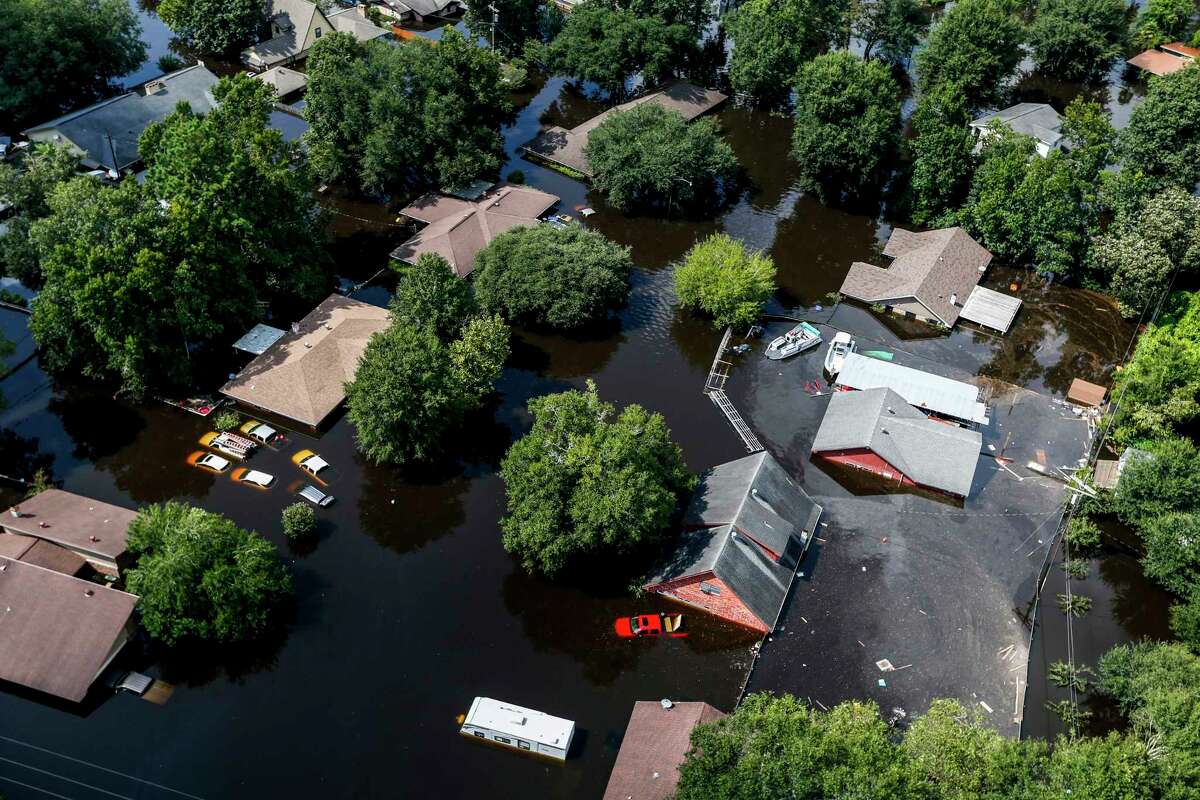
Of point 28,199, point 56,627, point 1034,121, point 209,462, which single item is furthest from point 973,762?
point 1034,121

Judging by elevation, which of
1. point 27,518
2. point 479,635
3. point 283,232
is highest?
point 283,232

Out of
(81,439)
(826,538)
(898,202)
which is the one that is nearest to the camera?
(826,538)

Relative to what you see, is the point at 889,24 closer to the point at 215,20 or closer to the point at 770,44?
the point at 770,44

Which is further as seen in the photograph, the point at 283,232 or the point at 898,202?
the point at 898,202

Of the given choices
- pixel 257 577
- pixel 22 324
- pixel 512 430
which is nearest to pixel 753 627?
pixel 512 430

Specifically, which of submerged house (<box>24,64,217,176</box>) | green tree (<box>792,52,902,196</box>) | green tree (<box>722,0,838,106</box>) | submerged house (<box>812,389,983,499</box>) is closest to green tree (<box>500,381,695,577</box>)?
submerged house (<box>812,389,983,499</box>)

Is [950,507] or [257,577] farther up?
[257,577]

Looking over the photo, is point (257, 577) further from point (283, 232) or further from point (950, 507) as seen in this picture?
point (950, 507)
